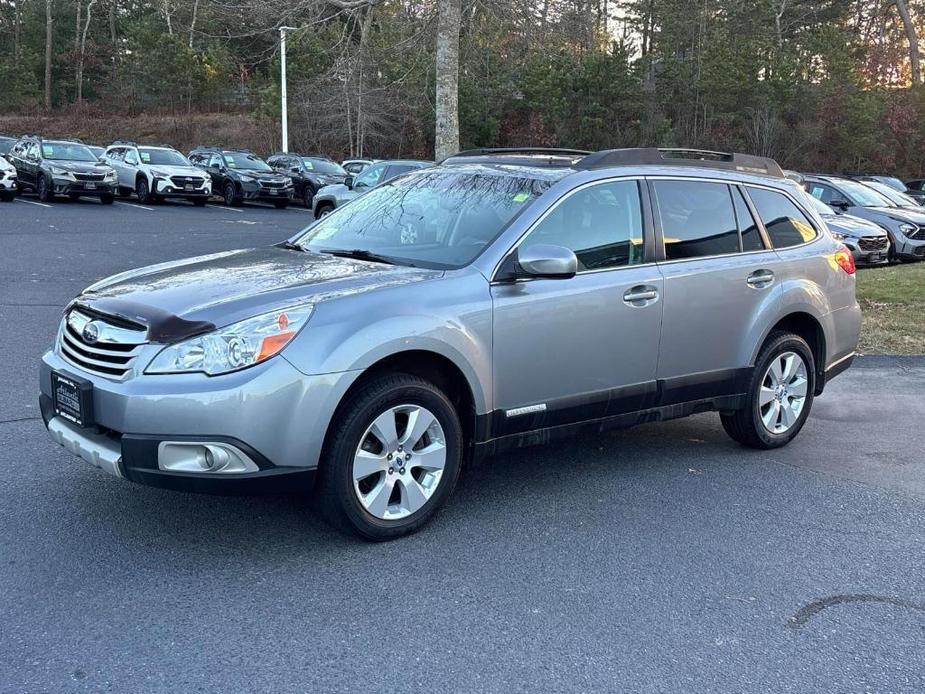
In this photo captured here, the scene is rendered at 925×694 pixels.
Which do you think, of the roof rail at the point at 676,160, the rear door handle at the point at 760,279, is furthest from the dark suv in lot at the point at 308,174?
the rear door handle at the point at 760,279

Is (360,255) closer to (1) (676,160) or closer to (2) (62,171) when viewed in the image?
(1) (676,160)

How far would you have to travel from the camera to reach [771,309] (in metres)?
5.85

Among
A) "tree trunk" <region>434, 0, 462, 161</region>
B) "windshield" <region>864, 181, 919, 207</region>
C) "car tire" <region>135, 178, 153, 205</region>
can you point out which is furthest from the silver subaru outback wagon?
"car tire" <region>135, 178, 153, 205</region>

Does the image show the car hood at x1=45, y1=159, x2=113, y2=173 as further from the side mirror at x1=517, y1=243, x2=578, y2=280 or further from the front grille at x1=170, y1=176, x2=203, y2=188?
A: the side mirror at x1=517, y1=243, x2=578, y2=280

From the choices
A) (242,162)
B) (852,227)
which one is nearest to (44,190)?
(242,162)

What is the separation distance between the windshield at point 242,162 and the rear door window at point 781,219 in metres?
24.4

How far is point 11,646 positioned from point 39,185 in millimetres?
24618

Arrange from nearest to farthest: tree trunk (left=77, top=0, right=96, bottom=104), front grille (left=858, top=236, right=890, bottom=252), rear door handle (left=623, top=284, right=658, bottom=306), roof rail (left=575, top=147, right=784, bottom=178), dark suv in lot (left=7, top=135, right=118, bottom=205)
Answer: rear door handle (left=623, top=284, right=658, bottom=306) < roof rail (left=575, top=147, right=784, bottom=178) < front grille (left=858, top=236, right=890, bottom=252) < dark suv in lot (left=7, top=135, right=118, bottom=205) < tree trunk (left=77, top=0, right=96, bottom=104)

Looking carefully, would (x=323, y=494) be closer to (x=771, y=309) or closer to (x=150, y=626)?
(x=150, y=626)

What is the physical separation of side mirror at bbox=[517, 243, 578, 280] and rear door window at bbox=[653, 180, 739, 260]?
1.02 metres

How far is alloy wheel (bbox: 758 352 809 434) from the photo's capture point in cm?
598

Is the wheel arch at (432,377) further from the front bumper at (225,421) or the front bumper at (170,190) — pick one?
the front bumper at (170,190)

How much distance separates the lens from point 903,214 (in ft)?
58.0

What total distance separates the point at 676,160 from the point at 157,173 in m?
23.2
